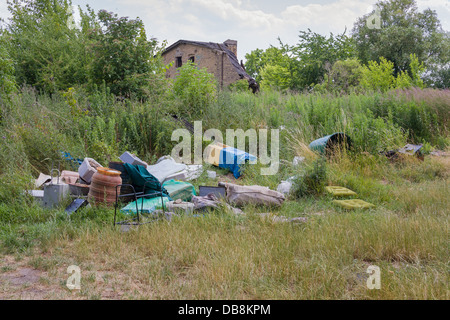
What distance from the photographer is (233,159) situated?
335 inches

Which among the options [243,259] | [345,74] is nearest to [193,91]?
[243,259]

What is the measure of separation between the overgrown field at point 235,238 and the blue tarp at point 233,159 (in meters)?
0.21

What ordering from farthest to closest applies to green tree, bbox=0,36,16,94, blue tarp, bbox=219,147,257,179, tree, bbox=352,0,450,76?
tree, bbox=352,0,450,76
green tree, bbox=0,36,16,94
blue tarp, bbox=219,147,257,179

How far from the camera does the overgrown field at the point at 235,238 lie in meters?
3.26

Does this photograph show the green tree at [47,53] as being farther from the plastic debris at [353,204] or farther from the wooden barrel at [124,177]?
the plastic debris at [353,204]

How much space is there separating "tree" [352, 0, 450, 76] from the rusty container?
3188 cm

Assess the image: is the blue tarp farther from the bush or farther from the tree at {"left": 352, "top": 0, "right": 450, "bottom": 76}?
the tree at {"left": 352, "top": 0, "right": 450, "bottom": 76}

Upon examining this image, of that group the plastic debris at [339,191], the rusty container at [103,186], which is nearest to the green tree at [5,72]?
the rusty container at [103,186]

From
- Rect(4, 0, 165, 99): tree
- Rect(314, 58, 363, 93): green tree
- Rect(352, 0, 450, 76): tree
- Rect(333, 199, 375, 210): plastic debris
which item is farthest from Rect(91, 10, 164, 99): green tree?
Rect(352, 0, 450, 76): tree

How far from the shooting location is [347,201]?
6.32m

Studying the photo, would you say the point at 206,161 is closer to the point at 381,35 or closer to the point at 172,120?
the point at 172,120

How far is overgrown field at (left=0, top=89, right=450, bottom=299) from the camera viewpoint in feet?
10.7

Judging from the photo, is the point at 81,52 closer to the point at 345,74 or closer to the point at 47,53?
the point at 47,53

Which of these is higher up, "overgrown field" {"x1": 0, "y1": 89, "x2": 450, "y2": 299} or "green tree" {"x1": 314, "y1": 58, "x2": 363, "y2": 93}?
"green tree" {"x1": 314, "y1": 58, "x2": 363, "y2": 93}
